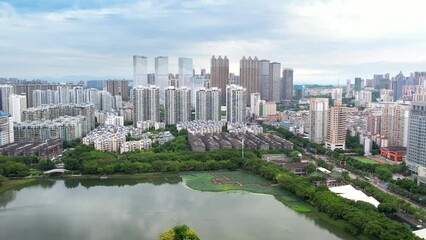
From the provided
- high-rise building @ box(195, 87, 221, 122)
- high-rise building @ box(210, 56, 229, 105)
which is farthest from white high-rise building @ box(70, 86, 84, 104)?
high-rise building @ box(210, 56, 229, 105)

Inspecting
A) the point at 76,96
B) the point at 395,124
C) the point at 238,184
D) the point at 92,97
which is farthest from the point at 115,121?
the point at 395,124

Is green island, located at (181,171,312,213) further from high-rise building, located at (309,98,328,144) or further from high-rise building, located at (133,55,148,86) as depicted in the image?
high-rise building, located at (133,55,148,86)

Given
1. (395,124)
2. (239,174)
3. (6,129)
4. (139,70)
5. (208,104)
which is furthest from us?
(139,70)

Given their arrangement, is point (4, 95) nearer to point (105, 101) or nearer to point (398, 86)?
point (105, 101)

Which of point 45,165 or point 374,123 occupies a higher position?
point 374,123

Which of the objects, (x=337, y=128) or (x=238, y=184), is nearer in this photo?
(x=238, y=184)

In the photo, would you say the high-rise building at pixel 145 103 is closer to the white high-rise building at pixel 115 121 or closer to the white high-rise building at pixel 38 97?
the white high-rise building at pixel 115 121

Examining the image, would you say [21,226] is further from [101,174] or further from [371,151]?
[371,151]

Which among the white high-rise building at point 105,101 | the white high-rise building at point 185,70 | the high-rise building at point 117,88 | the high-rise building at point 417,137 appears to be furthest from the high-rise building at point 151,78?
the high-rise building at point 417,137
